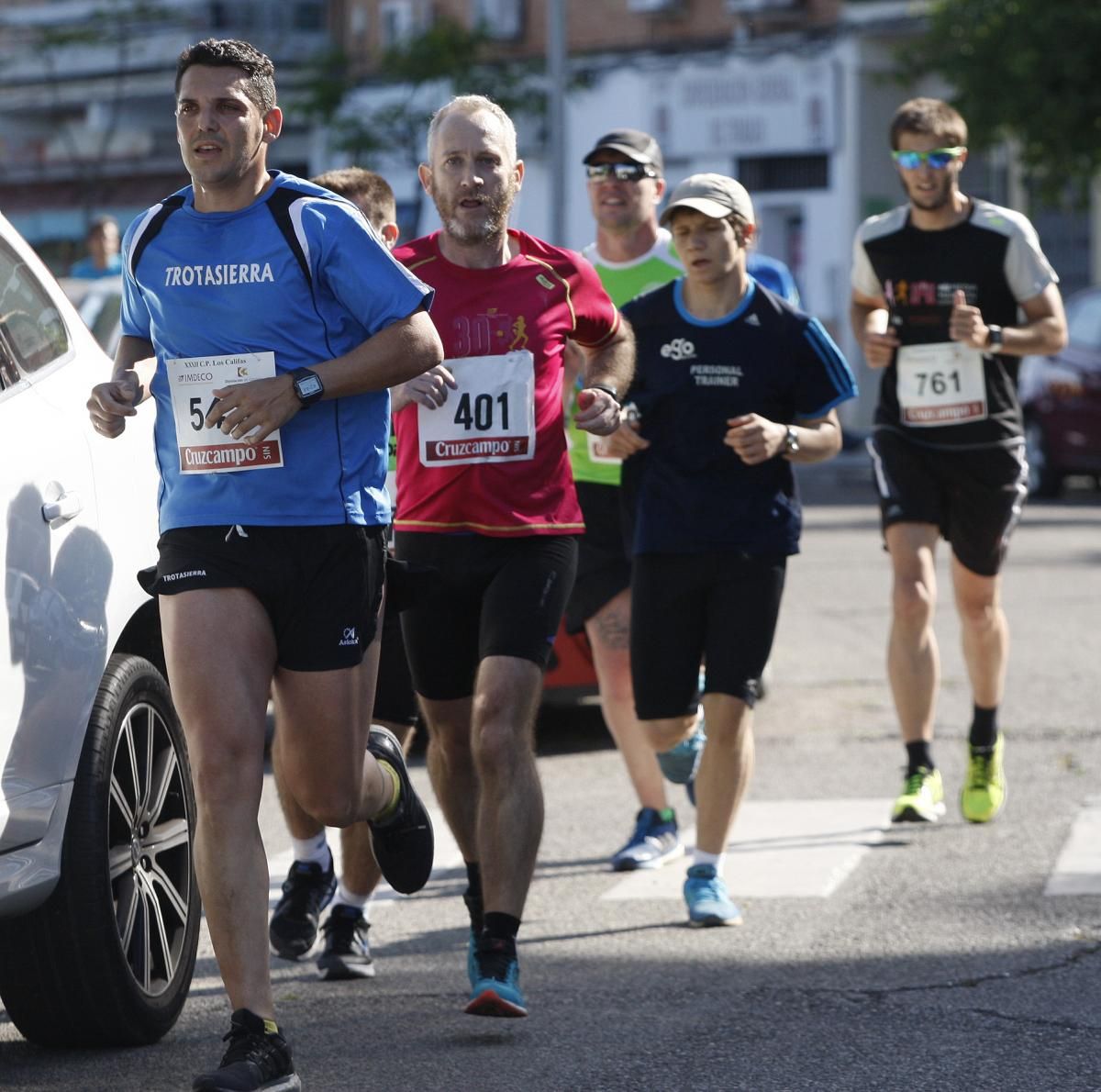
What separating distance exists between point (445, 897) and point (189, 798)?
1592mm

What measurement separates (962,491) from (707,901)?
2221 mm

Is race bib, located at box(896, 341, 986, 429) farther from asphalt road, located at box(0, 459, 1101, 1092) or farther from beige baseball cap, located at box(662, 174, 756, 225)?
beige baseball cap, located at box(662, 174, 756, 225)

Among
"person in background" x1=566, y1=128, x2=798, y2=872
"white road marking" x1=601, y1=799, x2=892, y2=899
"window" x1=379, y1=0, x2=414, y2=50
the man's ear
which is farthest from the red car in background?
"window" x1=379, y1=0, x2=414, y2=50

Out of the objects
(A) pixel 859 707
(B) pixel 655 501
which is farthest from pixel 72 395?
(A) pixel 859 707

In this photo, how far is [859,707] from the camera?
10.3 meters

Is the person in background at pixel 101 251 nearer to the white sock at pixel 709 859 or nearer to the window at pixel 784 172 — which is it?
the white sock at pixel 709 859

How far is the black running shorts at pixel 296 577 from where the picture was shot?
15.6ft

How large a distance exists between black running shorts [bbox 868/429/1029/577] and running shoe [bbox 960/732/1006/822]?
2.06 feet

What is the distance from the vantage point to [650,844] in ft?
23.9

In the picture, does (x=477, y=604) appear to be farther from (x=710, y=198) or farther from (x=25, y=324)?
(x=710, y=198)

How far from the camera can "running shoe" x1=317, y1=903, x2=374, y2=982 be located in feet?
19.2

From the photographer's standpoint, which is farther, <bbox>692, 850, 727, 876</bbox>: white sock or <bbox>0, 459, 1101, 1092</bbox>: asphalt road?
<bbox>692, 850, 727, 876</bbox>: white sock

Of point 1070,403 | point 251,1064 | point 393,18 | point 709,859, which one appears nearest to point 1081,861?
point 709,859

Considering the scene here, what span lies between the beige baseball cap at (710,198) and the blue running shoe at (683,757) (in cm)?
143
